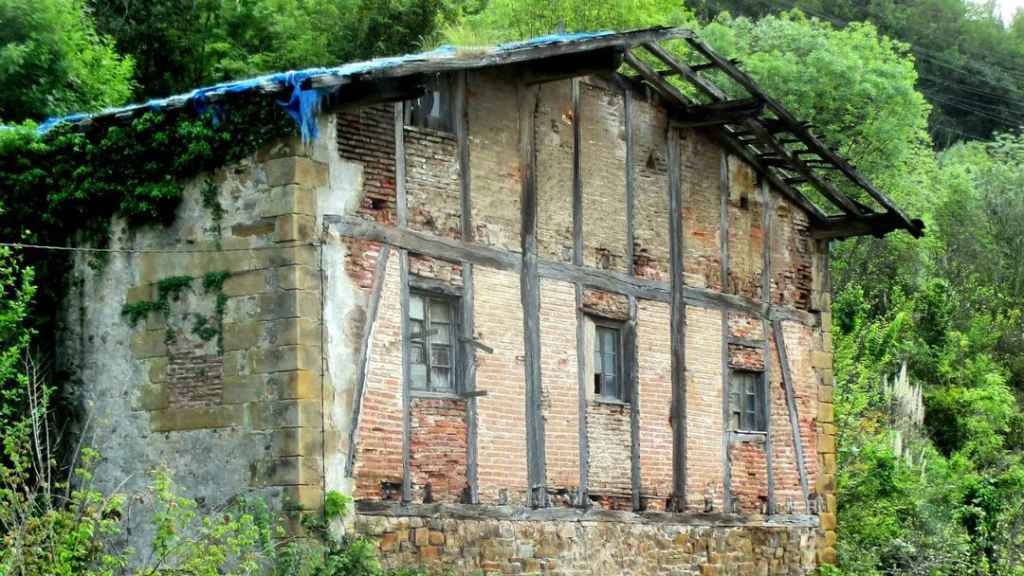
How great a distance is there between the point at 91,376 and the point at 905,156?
22850 mm

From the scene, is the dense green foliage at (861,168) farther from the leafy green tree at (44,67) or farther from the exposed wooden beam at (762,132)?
the exposed wooden beam at (762,132)

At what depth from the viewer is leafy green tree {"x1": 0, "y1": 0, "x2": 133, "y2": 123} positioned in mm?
19125

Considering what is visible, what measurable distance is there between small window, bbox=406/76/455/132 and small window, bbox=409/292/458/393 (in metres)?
1.70

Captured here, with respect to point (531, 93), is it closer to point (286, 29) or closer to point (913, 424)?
point (286, 29)

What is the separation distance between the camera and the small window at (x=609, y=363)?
59.6 ft

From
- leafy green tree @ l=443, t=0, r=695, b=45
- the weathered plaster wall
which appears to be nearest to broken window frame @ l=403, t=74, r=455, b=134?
the weathered plaster wall

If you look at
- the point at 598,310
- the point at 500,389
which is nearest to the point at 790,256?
the point at 598,310

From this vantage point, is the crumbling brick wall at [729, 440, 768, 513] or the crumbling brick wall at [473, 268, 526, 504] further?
the crumbling brick wall at [729, 440, 768, 513]

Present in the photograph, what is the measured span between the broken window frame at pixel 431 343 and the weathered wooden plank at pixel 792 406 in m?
5.99

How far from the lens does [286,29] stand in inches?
1042

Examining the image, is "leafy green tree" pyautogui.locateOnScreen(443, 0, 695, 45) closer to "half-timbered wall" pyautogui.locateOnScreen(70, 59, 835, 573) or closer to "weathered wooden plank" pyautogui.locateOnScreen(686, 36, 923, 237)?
"half-timbered wall" pyautogui.locateOnScreen(70, 59, 835, 573)

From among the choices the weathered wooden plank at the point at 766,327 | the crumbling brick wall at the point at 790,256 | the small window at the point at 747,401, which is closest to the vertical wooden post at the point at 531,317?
the small window at the point at 747,401

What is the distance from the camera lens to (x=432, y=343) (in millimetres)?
16016

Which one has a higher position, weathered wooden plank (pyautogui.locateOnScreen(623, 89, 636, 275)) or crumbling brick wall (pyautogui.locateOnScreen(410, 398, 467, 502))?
weathered wooden plank (pyautogui.locateOnScreen(623, 89, 636, 275))
